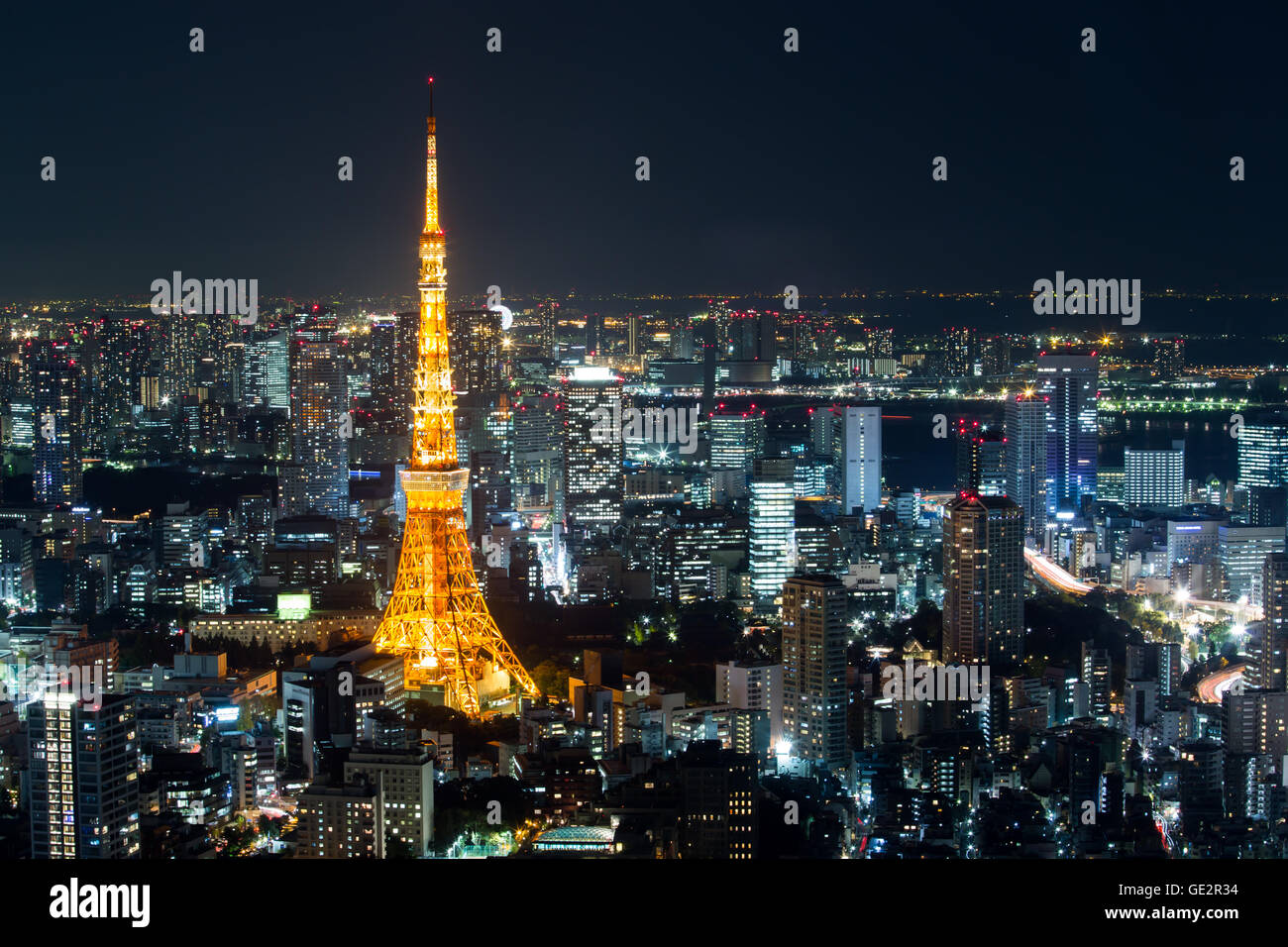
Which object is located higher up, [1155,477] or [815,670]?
[1155,477]

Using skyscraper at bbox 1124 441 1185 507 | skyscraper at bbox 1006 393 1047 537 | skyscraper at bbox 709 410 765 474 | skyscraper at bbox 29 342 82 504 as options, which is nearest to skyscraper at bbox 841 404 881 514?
skyscraper at bbox 709 410 765 474

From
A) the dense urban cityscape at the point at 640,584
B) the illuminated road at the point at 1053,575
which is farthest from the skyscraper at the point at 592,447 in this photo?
the illuminated road at the point at 1053,575

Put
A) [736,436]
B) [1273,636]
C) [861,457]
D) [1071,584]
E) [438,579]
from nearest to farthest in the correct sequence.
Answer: [438,579] < [1273,636] < [1071,584] < [861,457] < [736,436]

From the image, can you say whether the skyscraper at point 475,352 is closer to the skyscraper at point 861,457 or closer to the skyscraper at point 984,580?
the skyscraper at point 861,457

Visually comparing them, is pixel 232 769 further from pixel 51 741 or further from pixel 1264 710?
pixel 1264 710

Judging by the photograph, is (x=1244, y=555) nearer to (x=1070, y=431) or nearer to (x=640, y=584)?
(x=1070, y=431)

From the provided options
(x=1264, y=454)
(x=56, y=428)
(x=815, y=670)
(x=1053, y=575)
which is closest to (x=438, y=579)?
(x=815, y=670)

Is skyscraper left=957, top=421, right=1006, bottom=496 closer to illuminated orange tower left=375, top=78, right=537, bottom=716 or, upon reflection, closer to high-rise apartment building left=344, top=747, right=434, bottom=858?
illuminated orange tower left=375, top=78, right=537, bottom=716

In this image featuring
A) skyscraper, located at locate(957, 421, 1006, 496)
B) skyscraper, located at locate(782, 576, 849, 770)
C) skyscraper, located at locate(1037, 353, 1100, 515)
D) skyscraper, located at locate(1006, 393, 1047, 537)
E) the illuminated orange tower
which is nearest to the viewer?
skyscraper, located at locate(782, 576, 849, 770)
